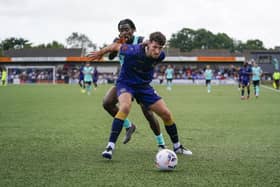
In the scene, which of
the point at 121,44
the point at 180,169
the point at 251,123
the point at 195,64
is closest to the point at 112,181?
the point at 180,169

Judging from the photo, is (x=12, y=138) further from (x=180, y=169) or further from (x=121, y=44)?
(x=180, y=169)

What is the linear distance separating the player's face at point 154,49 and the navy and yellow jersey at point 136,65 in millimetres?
120

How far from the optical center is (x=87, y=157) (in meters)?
7.73

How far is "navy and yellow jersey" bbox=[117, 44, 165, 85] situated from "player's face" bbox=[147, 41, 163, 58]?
0.12m

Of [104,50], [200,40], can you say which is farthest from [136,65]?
[200,40]

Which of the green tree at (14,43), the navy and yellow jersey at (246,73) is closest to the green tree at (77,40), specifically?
the green tree at (14,43)

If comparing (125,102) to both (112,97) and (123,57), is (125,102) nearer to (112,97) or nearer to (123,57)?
(123,57)

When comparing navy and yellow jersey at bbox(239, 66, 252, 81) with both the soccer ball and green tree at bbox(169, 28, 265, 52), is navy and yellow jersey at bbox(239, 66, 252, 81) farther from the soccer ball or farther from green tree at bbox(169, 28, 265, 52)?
green tree at bbox(169, 28, 265, 52)

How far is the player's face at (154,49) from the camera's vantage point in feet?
24.8

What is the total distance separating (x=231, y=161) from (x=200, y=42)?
125353 millimetres

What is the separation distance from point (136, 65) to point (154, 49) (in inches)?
18.1

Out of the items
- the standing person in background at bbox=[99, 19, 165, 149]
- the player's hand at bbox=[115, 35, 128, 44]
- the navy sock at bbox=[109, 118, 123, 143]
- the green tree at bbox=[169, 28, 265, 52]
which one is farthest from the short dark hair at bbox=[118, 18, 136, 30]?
the green tree at bbox=[169, 28, 265, 52]

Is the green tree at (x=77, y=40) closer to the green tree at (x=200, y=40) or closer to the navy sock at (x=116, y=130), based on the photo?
Answer: the green tree at (x=200, y=40)

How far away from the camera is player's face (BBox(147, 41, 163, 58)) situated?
24.8 ft
